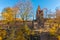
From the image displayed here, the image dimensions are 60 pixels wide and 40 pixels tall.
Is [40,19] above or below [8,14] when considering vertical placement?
below

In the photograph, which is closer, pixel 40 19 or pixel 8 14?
pixel 8 14

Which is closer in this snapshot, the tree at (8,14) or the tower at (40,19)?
the tree at (8,14)

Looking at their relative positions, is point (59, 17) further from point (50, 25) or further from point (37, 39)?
point (37, 39)

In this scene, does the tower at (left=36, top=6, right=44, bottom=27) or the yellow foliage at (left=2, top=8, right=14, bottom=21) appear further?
the tower at (left=36, top=6, right=44, bottom=27)

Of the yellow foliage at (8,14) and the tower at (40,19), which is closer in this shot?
the yellow foliage at (8,14)

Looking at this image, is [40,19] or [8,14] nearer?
[8,14]

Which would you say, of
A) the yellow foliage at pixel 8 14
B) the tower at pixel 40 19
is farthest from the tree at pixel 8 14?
the tower at pixel 40 19

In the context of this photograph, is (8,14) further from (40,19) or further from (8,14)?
(40,19)

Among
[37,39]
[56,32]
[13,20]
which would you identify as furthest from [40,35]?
[13,20]

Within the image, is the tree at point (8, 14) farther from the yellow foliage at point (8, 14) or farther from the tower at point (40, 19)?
the tower at point (40, 19)

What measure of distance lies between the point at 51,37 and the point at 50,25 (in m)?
1.22

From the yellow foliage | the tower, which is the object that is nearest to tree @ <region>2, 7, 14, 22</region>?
the yellow foliage

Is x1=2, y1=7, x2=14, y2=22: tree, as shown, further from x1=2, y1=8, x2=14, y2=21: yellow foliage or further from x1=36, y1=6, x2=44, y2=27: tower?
x1=36, y1=6, x2=44, y2=27: tower

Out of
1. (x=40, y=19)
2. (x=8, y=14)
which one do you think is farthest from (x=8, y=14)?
(x=40, y=19)
